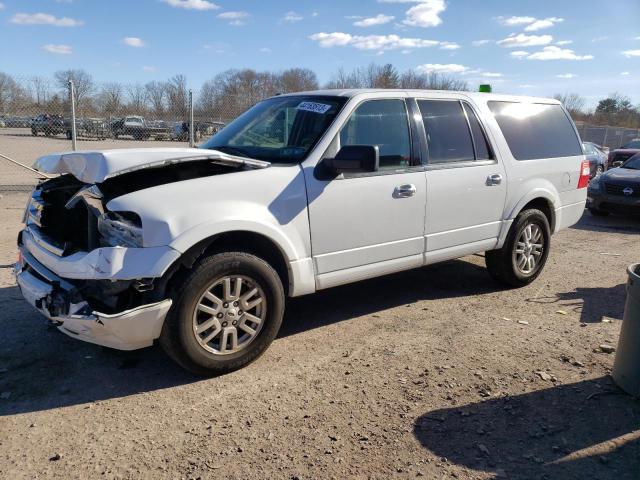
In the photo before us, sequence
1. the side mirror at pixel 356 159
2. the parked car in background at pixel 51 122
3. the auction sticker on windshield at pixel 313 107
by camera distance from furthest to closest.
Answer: the parked car in background at pixel 51 122 → the auction sticker on windshield at pixel 313 107 → the side mirror at pixel 356 159

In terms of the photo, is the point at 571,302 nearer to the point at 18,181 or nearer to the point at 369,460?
the point at 369,460

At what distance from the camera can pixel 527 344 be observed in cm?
431

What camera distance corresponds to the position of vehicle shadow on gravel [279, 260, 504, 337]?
4.81 meters

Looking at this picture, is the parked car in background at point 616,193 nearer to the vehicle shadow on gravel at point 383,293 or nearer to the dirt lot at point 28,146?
the vehicle shadow on gravel at point 383,293

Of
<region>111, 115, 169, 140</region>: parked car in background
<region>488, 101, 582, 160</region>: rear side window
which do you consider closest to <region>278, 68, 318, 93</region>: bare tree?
<region>111, 115, 169, 140</region>: parked car in background

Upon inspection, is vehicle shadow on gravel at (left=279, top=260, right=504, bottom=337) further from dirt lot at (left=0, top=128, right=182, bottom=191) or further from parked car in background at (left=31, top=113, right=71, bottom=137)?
parked car in background at (left=31, top=113, right=71, bottom=137)

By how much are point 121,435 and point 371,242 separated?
2321 millimetres

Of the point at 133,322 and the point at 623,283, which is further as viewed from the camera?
the point at 623,283

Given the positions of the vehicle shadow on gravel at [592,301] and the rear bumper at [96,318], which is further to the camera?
the vehicle shadow on gravel at [592,301]

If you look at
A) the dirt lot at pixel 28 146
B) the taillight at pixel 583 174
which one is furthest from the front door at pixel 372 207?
the dirt lot at pixel 28 146

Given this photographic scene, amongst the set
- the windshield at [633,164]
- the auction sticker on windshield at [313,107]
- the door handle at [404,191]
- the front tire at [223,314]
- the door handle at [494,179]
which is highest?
the auction sticker on windshield at [313,107]

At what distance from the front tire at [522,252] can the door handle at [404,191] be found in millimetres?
1616

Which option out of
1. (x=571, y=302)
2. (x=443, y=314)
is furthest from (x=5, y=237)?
(x=571, y=302)

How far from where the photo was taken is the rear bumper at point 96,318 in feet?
10.3
